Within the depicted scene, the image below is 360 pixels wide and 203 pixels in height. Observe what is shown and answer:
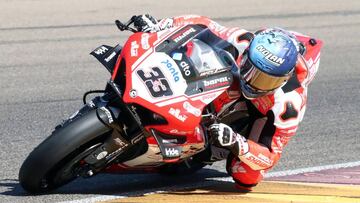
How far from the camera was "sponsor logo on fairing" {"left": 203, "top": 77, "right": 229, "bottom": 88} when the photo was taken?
5285 mm

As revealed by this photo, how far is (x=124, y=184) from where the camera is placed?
6.05 metres

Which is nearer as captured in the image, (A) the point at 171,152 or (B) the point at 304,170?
(A) the point at 171,152

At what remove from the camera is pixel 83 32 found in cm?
1261

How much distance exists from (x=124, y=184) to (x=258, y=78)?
1.40 m

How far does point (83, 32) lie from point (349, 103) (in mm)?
4982

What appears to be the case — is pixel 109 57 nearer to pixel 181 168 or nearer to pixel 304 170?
pixel 181 168

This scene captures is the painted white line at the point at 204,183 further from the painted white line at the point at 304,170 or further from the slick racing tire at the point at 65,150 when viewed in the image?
the slick racing tire at the point at 65,150

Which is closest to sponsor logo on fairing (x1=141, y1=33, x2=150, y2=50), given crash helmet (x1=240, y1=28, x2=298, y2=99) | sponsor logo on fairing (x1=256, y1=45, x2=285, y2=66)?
crash helmet (x1=240, y1=28, x2=298, y2=99)

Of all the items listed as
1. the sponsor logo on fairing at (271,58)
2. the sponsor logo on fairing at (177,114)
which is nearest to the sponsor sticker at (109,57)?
the sponsor logo on fairing at (177,114)

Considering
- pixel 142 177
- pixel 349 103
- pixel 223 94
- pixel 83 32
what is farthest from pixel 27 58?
pixel 223 94

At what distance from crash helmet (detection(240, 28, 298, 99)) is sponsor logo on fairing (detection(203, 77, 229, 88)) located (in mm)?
106

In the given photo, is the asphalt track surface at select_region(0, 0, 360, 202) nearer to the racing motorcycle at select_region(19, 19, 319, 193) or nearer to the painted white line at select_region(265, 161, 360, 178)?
the painted white line at select_region(265, 161, 360, 178)

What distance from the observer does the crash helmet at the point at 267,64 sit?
5.22 m

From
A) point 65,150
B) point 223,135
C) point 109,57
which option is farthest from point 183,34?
point 65,150
